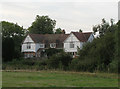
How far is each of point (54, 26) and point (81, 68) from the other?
61902mm

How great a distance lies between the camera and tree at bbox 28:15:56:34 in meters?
95.4

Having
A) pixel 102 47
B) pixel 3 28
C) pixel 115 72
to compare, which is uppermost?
pixel 3 28

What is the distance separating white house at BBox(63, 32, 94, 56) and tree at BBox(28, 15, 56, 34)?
78.9ft

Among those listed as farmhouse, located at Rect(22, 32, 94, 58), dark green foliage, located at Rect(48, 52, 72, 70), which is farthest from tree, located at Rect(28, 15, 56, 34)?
dark green foliage, located at Rect(48, 52, 72, 70)

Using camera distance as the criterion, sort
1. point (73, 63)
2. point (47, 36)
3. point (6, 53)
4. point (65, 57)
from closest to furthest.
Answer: point (73, 63)
point (65, 57)
point (6, 53)
point (47, 36)

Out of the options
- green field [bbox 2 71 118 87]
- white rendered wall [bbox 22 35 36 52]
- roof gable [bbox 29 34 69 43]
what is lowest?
green field [bbox 2 71 118 87]

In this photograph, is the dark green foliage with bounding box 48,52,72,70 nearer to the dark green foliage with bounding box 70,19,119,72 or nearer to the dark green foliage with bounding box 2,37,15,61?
the dark green foliage with bounding box 70,19,119,72

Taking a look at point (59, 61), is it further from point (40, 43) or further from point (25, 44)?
point (25, 44)

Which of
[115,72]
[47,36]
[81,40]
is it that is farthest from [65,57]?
[47,36]

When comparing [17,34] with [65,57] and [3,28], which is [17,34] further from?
[65,57]

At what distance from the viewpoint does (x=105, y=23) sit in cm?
6850

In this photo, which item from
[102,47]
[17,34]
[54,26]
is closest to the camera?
[102,47]

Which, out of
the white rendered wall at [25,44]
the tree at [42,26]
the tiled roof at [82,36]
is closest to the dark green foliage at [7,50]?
the white rendered wall at [25,44]

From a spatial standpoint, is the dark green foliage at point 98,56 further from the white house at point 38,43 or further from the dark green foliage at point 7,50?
the white house at point 38,43
